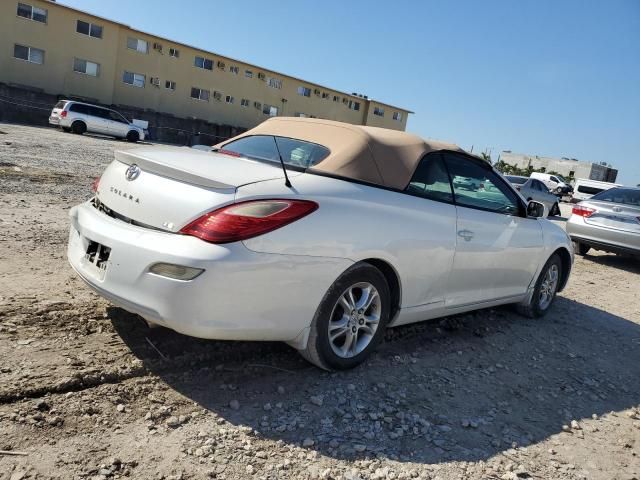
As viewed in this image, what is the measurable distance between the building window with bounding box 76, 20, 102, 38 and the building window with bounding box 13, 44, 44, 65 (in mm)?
2993

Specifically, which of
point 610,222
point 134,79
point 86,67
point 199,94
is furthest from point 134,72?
point 610,222

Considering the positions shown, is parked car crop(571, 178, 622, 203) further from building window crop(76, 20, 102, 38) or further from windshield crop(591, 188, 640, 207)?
building window crop(76, 20, 102, 38)

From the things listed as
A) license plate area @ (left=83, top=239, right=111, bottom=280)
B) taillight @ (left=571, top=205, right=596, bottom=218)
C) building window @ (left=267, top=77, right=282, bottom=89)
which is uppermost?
building window @ (left=267, top=77, right=282, bottom=89)

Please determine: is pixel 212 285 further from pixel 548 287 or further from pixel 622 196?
pixel 622 196

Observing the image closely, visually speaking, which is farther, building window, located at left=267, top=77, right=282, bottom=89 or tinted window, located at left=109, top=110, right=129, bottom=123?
building window, located at left=267, top=77, right=282, bottom=89

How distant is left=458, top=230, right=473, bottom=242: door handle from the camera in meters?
4.17

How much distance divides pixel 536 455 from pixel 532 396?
2.66 feet

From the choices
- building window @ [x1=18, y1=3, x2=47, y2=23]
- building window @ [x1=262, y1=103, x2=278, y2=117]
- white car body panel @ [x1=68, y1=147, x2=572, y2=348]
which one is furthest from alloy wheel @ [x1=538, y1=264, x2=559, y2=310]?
building window @ [x1=262, y1=103, x2=278, y2=117]

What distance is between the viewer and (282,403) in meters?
3.13

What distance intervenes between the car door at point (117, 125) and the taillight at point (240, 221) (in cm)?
2762

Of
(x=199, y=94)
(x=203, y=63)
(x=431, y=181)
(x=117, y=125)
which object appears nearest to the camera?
(x=431, y=181)

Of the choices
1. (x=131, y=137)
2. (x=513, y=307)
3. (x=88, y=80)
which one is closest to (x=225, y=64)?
(x=88, y=80)

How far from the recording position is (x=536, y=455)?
3.03 meters

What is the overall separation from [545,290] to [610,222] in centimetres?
528
